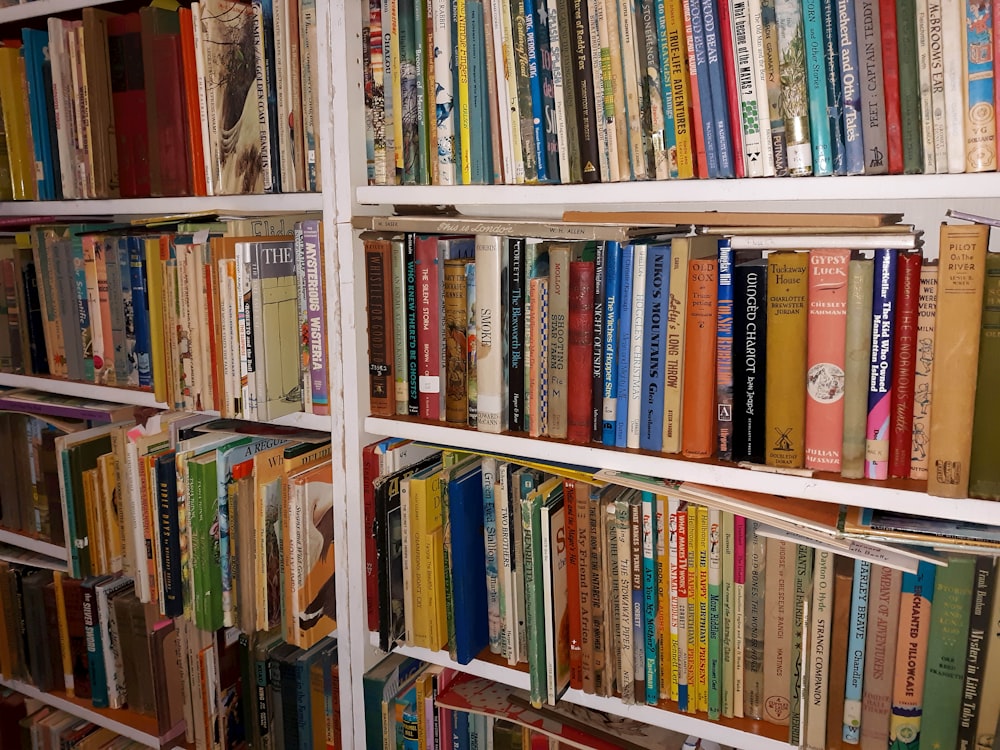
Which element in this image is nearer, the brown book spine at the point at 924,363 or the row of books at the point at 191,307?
the brown book spine at the point at 924,363

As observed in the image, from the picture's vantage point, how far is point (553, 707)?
A: 1.18 m

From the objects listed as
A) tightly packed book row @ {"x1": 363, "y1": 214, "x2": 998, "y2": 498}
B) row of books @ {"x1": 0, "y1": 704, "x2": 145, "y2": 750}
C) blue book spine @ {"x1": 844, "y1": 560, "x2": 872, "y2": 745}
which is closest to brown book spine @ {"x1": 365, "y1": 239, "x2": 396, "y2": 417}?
tightly packed book row @ {"x1": 363, "y1": 214, "x2": 998, "y2": 498}

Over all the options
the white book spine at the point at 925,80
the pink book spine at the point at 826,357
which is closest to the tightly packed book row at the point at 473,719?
the pink book spine at the point at 826,357

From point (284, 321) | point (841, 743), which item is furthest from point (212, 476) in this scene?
point (841, 743)

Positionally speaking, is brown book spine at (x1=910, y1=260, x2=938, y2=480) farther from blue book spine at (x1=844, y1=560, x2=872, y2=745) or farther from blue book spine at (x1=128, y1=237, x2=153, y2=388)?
blue book spine at (x1=128, y1=237, x2=153, y2=388)

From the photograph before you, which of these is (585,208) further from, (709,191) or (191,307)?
(191,307)

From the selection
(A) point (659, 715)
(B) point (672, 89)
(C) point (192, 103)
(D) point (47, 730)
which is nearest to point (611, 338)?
(B) point (672, 89)

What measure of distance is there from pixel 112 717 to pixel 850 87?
181cm

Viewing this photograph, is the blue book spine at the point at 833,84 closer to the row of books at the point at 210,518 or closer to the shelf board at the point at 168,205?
the shelf board at the point at 168,205

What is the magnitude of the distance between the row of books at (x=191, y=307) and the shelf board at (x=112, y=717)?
0.74m

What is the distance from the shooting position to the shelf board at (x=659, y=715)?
40.1 inches

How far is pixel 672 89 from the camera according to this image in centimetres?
95

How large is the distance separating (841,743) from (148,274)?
50.7 inches

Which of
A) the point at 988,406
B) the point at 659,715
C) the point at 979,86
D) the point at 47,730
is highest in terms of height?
the point at 979,86
